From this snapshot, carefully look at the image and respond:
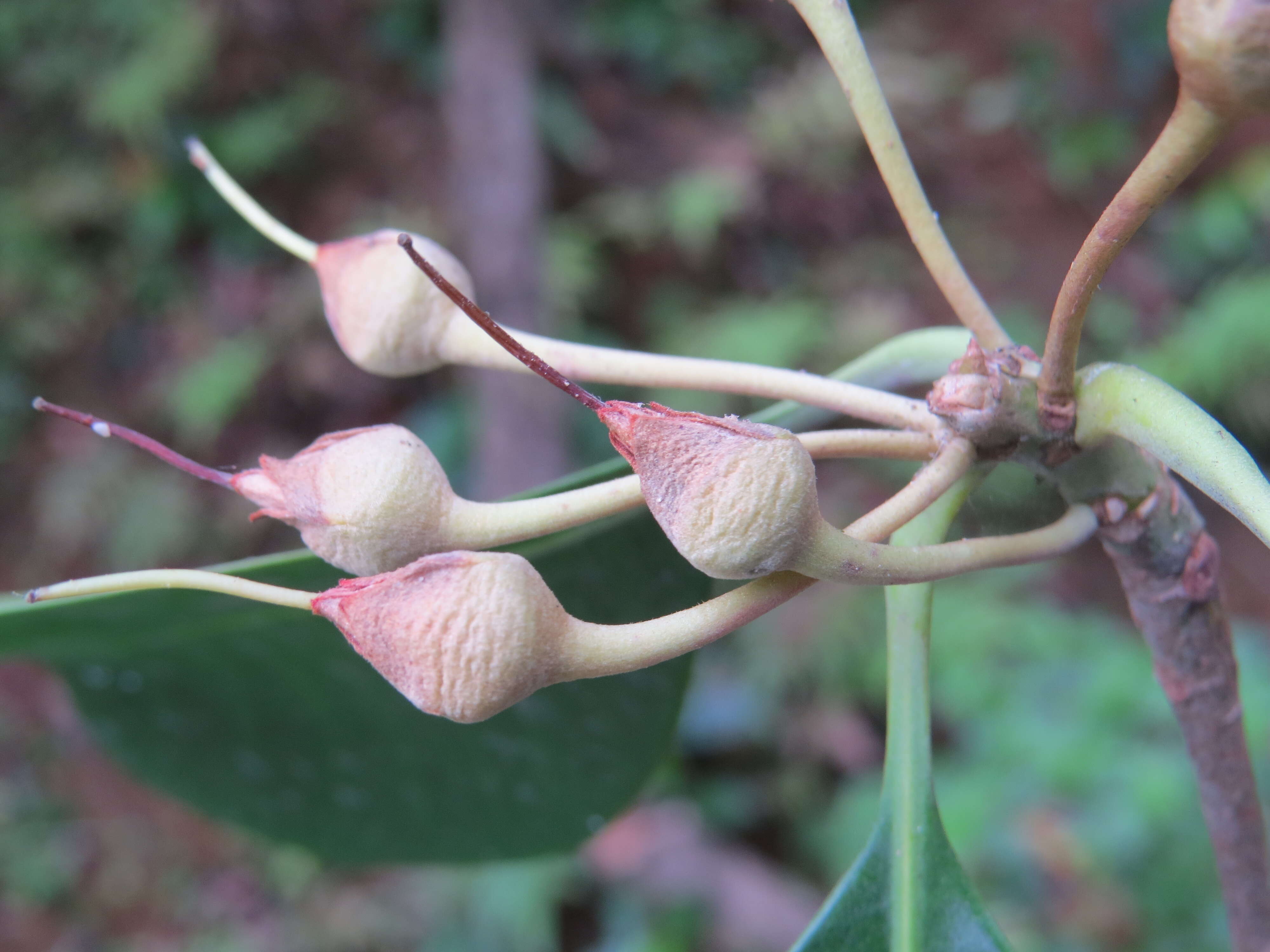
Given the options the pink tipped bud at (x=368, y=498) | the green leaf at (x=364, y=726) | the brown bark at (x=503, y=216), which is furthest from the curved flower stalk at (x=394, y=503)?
the brown bark at (x=503, y=216)

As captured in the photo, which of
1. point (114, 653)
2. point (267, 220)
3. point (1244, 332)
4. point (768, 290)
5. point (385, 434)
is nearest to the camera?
point (385, 434)

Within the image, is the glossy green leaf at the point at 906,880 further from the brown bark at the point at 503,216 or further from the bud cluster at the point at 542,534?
the brown bark at the point at 503,216

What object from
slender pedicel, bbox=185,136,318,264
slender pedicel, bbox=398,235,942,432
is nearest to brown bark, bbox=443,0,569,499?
slender pedicel, bbox=185,136,318,264

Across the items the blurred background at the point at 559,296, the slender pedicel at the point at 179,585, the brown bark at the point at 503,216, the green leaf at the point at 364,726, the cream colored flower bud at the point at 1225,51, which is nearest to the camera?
the cream colored flower bud at the point at 1225,51

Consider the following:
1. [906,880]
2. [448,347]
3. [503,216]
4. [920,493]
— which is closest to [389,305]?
[448,347]

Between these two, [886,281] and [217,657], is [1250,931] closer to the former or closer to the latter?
[217,657]

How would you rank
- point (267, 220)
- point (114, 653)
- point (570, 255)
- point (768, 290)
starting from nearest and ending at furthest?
point (267, 220) → point (114, 653) → point (570, 255) → point (768, 290)

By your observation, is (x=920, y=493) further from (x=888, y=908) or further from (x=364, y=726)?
(x=364, y=726)

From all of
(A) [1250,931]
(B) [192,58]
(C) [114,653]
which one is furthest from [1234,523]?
(B) [192,58]
